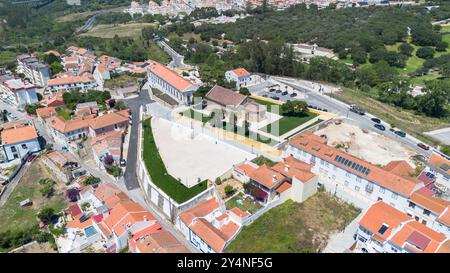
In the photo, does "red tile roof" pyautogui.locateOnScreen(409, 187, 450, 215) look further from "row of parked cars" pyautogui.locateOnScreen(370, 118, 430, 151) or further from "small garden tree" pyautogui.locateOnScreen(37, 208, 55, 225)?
"small garden tree" pyautogui.locateOnScreen(37, 208, 55, 225)

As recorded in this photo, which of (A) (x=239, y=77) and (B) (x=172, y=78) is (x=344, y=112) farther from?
(B) (x=172, y=78)

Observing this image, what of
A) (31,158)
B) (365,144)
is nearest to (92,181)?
(31,158)

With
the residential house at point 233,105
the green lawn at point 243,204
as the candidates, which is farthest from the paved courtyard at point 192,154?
the residential house at point 233,105

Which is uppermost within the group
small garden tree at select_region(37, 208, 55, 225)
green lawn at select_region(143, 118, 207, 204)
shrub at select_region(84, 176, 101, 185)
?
green lawn at select_region(143, 118, 207, 204)

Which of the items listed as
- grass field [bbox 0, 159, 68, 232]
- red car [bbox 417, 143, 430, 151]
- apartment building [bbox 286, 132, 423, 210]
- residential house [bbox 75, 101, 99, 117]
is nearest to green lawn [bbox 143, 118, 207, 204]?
grass field [bbox 0, 159, 68, 232]

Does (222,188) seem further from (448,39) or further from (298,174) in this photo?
(448,39)
